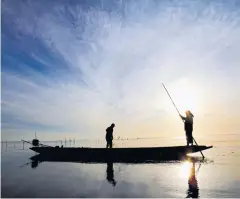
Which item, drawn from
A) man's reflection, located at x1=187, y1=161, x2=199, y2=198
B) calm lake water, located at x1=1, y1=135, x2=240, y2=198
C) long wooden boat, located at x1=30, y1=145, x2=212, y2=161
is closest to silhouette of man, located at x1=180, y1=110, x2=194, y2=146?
long wooden boat, located at x1=30, y1=145, x2=212, y2=161

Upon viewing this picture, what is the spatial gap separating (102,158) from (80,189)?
12647mm

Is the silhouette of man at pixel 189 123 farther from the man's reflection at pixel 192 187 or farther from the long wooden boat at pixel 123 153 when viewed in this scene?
the man's reflection at pixel 192 187

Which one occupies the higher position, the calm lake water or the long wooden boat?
the long wooden boat

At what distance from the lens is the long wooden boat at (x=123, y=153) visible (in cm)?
2178

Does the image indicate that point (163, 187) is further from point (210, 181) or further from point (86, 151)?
point (86, 151)

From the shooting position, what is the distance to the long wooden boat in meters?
21.8

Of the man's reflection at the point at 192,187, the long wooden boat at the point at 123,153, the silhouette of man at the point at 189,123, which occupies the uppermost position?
the silhouette of man at the point at 189,123

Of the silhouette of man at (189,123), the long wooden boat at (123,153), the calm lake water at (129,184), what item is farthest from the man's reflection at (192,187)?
the silhouette of man at (189,123)

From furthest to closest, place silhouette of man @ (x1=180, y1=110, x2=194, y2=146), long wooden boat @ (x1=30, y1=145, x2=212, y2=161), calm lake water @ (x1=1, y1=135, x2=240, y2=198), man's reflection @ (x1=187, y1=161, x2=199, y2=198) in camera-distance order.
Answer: silhouette of man @ (x1=180, y1=110, x2=194, y2=146), long wooden boat @ (x1=30, y1=145, x2=212, y2=161), calm lake water @ (x1=1, y1=135, x2=240, y2=198), man's reflection @ (x1=187, y1=161, x2=199, y2=198)

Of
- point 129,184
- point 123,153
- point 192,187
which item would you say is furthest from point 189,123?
point 192,187

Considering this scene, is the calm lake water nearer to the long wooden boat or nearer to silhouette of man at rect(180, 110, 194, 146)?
the long wooden boat

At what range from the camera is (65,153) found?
2589 centimetres

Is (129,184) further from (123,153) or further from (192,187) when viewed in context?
(123,153)

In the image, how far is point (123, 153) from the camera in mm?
23406
